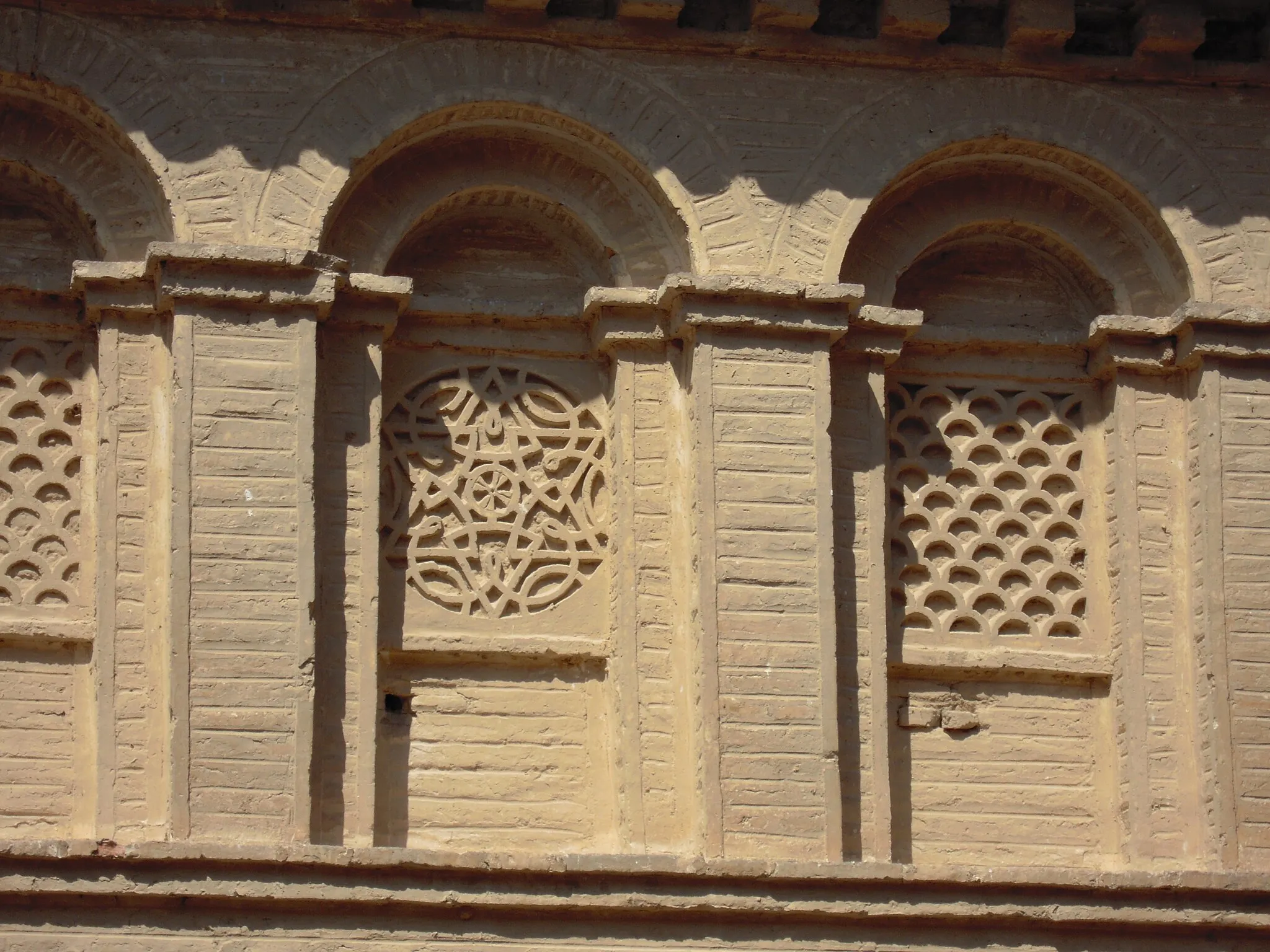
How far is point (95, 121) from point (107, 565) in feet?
6.17

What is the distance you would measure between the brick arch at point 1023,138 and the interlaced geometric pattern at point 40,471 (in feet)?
9.93

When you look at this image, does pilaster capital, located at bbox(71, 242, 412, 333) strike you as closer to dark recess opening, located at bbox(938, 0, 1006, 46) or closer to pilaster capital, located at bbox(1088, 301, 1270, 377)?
dark recess opening, located at bbox(938, 0, 1006, 46)

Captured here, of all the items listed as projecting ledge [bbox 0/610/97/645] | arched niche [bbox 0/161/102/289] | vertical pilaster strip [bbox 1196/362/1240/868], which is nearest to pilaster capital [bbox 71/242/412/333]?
arched niche [bbox 0/161/102/289]

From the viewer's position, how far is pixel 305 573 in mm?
11133

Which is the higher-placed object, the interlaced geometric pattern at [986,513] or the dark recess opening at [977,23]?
the dark recess opening at [977,23]

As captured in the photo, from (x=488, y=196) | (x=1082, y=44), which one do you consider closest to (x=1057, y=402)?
(x=1082, y=44)

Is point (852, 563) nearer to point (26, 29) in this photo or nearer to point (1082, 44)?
point (1082, 44)

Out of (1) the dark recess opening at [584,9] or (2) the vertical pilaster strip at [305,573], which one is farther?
(1) the dark recess opening at [584,9]

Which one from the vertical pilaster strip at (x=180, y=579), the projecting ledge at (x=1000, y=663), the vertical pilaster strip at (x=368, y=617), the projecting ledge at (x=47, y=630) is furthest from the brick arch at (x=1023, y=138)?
the projecting ledge at (x=47, y=630)

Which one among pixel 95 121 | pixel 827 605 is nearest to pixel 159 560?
pixel 95 121

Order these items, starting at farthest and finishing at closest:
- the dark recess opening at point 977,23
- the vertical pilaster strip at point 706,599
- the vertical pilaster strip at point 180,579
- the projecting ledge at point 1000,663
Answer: the dark recess opening at point 977,23 → the projecting ledge at point 1000,663 → the vertical pilaster strip at point 706,599 → the vertical pilaster strip at point 180,579

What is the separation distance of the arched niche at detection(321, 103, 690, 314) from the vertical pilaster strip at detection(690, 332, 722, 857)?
628 millimetres

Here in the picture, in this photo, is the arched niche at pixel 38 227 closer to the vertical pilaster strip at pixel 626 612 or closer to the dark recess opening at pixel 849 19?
the vertical pilaster strip at pixel 626 612

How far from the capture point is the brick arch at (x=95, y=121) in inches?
456
